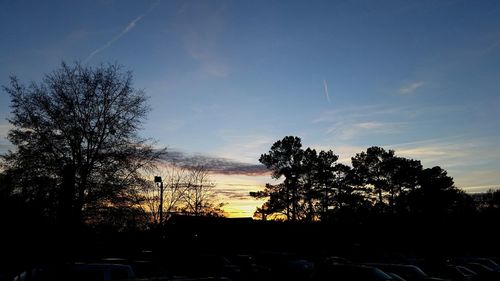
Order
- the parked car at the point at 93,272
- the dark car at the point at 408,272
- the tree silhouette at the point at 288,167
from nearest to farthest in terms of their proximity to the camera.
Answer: the parked car at the point at 93,272, the dark car at the point at 408,272, the tree silhouette at the point at 288,167

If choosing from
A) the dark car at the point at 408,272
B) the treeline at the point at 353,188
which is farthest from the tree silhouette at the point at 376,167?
the dark car at the point at 408,272

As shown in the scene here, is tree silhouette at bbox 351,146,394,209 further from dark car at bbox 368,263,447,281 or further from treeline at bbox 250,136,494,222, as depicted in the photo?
dark car at bbox 368,263,447,281

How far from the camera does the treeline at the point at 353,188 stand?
2226 inches

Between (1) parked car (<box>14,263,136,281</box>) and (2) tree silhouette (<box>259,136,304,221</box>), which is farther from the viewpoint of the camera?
(2) tree silhouette (<box>259,136,304,221</box>)

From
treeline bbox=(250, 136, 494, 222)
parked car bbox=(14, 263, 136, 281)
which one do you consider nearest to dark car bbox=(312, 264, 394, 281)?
parked car bbox=(14, 263, 136, 281)

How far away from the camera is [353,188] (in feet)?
206

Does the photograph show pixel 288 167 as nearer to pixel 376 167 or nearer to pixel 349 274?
pixel 376 167

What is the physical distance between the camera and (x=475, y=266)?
84.7 feet

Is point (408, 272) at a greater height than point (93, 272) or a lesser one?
lesser

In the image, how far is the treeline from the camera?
5653cm

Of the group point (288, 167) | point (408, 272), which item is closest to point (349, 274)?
point (408, 272)

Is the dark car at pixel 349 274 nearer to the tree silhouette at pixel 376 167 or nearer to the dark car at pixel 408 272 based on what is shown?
the dark car at pixel 408 272

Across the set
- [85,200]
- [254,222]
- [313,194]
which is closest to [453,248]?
[313,194]

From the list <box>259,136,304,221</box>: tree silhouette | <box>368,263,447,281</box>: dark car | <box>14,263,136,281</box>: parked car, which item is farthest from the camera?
<box>259,136,304,221</box>: tree silhouette
